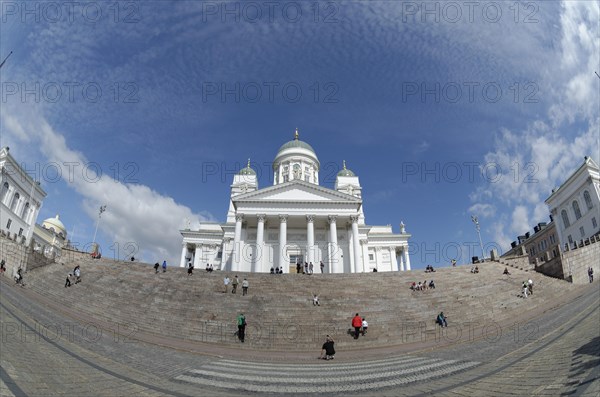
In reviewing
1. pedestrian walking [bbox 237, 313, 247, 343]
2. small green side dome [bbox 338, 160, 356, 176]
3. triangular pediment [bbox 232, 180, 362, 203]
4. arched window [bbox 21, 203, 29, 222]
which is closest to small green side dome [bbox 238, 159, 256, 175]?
small green side dome [bbox 338, 160, 356, 176]

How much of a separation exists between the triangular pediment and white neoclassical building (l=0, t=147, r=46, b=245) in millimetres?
32210

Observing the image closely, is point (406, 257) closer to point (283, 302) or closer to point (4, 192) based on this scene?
point (283, 302)

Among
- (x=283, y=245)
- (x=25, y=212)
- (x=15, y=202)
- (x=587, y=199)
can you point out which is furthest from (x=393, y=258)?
(x=25, y=212)

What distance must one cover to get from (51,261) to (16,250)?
8.87 feet

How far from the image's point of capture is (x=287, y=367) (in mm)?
11500

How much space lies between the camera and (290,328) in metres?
17.0

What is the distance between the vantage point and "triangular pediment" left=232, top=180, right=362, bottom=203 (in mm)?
42156

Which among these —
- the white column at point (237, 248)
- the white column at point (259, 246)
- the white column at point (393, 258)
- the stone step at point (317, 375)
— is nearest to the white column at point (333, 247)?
the white column at point (259, 246)

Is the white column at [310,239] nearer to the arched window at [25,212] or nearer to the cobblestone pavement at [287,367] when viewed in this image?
the cobblestone pavement at [287,367]

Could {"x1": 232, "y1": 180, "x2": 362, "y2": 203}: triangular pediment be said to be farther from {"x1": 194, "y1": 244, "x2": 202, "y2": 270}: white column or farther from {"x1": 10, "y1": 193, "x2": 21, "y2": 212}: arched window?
{"x1": 10, "y1": 193, "x2": 21, "y2": 212}: arched window

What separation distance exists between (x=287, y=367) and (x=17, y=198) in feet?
185

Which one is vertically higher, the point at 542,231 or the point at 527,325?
the point at 542,231

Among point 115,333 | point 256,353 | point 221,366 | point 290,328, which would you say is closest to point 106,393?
point 221,366

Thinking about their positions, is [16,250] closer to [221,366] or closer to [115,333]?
[115,333]
